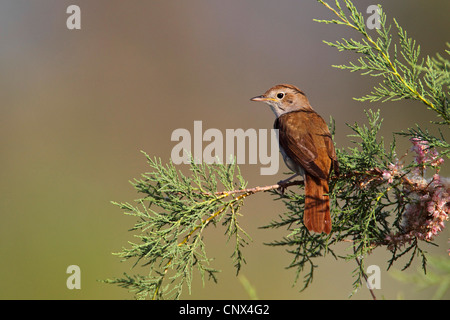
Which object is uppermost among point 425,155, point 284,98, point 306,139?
point 284,98

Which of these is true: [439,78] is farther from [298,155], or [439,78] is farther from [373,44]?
[298,155]

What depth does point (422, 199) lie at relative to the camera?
1366 millimetres

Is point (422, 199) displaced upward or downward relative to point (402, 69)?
downward

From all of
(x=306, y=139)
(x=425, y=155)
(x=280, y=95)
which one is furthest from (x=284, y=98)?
(x=425, y=155)

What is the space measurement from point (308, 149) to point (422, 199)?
96 cm

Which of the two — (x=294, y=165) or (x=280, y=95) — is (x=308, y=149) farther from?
(x=280, y=95)

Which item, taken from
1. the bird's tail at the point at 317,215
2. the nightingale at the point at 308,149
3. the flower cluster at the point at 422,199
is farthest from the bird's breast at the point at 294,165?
the flower cluster at the point at 422,199

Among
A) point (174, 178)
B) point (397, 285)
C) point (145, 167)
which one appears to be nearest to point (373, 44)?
point (174, 178)

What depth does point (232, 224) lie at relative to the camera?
1.61 metres

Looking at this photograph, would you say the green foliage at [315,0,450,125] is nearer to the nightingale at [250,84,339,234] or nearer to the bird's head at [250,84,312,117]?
the nightingale at [250,84,339,234]

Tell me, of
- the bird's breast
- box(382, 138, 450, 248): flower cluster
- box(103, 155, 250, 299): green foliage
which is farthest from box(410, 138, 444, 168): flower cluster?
the bird's breast

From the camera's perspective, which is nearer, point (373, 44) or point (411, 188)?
point (411, 188)

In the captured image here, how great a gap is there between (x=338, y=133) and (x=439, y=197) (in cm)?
620

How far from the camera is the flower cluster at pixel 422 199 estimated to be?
132cm
